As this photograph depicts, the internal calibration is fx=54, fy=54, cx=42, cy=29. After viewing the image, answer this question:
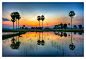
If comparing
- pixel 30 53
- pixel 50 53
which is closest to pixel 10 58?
pixel 30 53

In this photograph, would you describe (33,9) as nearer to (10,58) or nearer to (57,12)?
(57,12)

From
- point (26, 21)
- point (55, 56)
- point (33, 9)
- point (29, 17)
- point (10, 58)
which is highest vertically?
point (33, 9)

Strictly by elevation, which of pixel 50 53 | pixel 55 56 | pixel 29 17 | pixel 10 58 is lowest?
pixel 10 58

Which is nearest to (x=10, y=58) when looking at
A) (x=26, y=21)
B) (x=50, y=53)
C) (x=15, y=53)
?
(x=15, y=53)

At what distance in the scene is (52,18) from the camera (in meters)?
10.6

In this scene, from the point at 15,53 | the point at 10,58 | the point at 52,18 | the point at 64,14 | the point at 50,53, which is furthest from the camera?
the point at 52,18

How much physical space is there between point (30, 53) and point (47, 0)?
623cm

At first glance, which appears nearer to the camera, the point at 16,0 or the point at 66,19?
the point at 16,0

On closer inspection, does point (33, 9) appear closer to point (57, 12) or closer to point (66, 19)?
point (57, 12)

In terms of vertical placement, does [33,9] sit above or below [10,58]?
above

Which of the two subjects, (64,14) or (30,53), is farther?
(64,14)

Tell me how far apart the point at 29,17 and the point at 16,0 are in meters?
4.29

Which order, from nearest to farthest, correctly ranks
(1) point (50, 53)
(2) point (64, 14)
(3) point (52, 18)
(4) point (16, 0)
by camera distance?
(1) point (50, 53)
(4) point (16, 0)
(2) point (64, 14)
(3) point (52, 18)

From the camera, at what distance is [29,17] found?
10742mm
